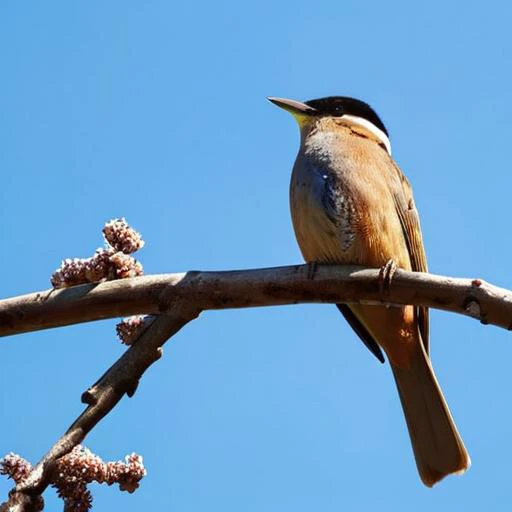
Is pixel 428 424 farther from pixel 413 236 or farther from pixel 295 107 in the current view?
pixel 295 107

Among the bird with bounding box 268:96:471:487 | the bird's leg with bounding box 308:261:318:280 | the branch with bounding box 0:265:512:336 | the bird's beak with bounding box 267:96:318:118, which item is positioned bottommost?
the branch with bounding box 0:265:512:336

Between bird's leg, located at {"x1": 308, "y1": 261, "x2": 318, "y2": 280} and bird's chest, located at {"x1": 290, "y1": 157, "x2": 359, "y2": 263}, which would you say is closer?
bird's leg, located at {"x1": 308, "y1": 261, "x2": 318, "y2": 280}

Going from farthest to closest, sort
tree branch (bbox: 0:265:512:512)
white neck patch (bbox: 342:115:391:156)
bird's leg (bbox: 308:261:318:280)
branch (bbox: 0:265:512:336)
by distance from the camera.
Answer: white neck patch (bbox: 342:115:391:156) → bird's leg (bbox: 308:261:318:280) → branch (bbox: 0:265:512:336) → tree branch (bbox: 0:265:512:512)

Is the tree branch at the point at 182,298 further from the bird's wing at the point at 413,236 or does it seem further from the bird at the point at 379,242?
the bird's wing at the point at 413,236

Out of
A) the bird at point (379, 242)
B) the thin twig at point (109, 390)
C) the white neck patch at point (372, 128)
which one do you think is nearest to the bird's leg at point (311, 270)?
the thin twig at point (109, 390)

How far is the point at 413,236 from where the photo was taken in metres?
5.16

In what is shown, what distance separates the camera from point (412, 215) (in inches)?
208

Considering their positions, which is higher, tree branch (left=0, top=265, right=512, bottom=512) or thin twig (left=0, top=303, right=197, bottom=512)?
tree branch (left=0, top=265, right=512, bottom=512)

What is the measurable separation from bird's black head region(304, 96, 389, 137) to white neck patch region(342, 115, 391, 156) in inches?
1.6

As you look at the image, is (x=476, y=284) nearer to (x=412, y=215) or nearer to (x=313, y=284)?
(x=313, y=284)

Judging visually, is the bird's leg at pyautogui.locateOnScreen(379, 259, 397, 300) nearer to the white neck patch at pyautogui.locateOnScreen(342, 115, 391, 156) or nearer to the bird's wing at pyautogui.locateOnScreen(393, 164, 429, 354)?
the bird's wing at pyautogui.locateOnScreen(393, 164, 429, 354)

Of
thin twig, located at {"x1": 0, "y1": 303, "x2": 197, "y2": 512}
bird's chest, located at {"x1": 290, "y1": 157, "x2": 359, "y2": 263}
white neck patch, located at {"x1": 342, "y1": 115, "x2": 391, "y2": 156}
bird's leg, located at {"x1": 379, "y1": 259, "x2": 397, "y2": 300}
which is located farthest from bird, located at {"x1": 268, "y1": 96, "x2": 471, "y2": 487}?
thin twig, located at {"x1": 0, "y1": 303, "x2": 197, "y2": 512}

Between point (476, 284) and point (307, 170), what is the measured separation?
2.20 m

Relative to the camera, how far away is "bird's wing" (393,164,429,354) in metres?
5.12
